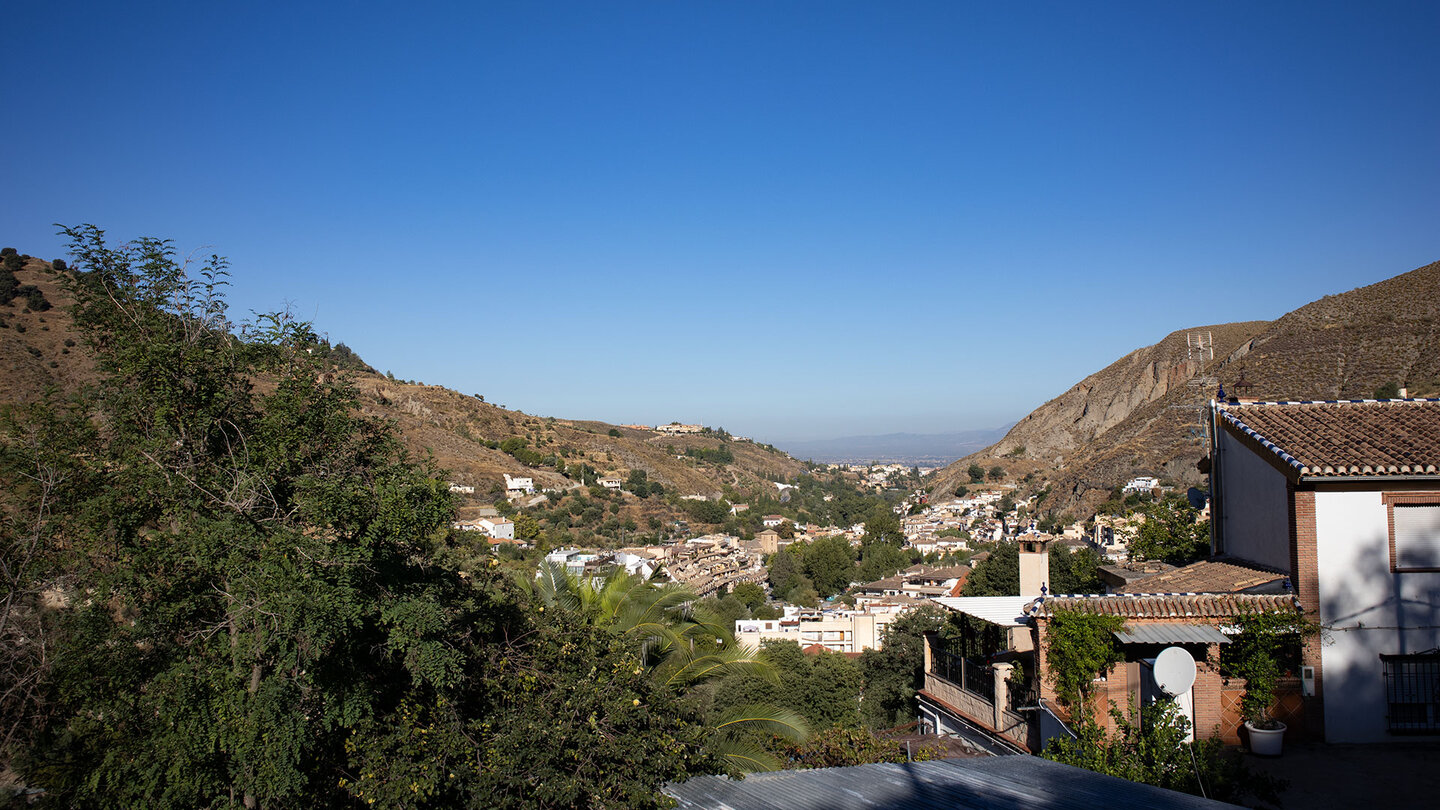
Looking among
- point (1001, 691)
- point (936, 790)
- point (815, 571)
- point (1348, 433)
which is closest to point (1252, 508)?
point (1348, 433)

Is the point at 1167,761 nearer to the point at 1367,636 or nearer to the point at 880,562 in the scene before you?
the point at 1367,636

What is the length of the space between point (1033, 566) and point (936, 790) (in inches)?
370

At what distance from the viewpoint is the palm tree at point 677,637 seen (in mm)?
10086

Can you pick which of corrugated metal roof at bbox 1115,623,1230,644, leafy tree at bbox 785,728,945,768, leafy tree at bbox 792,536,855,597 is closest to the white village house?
corrugated metal roof at bbox 1115,623,1230,644

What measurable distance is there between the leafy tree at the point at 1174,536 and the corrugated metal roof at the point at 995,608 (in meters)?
5.91

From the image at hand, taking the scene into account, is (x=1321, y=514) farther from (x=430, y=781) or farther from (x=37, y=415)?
(x=37, y=415)

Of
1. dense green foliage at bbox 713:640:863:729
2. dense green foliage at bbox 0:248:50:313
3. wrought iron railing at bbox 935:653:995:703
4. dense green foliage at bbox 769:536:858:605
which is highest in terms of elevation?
dense green foliage at bbox 0:248:50:313

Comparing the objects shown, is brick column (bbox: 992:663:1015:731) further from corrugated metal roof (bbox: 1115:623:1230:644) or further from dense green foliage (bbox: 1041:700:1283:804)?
dense green foliage (bbox: 1041:700:1283:804)

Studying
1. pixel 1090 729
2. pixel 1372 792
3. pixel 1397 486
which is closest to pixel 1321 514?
pixel 1397 486

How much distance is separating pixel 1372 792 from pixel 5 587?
40.1ft

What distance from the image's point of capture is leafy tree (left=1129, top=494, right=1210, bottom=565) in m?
16.8

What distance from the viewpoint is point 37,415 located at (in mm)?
6688

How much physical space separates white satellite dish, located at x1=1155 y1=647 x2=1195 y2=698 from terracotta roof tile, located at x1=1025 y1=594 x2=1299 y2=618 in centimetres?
161

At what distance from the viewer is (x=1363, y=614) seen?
982 centimetres
